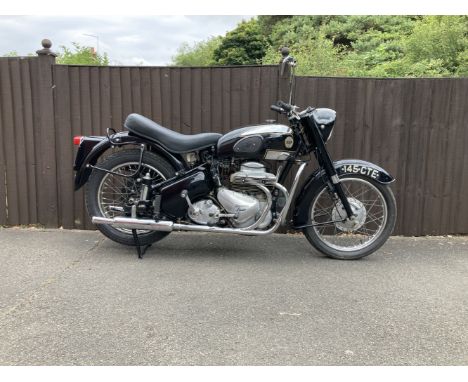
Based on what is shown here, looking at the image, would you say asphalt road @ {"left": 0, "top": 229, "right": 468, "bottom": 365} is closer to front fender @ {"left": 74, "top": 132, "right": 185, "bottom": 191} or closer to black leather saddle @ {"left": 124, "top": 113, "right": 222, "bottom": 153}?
front fender @ {"left": 74, "top": 132, "right": 185, "bottom": 191}

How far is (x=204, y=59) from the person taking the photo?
2675 cm

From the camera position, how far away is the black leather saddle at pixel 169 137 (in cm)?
406

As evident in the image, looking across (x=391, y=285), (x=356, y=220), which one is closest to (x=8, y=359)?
(x=391, y=285)

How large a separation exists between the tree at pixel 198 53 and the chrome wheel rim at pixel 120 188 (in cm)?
2009

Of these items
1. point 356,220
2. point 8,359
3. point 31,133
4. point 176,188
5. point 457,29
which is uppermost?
point 457,29

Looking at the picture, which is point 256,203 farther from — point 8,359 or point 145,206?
point 8,359

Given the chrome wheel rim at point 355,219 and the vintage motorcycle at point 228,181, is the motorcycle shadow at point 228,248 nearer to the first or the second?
the vintage motorcycle at point 228,181

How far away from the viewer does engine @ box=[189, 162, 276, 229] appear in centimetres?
405

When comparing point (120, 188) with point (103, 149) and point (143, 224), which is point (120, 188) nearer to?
point (103, 149)

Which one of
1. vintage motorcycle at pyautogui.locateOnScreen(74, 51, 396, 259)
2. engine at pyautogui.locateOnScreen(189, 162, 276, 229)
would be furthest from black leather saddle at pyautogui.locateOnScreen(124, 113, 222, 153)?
engine at pyautogui.locateOnScreen(189, 162, 276, 229)

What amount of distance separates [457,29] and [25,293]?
9.38m

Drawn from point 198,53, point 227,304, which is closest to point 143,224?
point 227,304

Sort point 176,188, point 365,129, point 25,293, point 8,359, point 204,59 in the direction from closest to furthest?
point 8,359, point 25,293, point 176,188, point 365,129, point 204,59

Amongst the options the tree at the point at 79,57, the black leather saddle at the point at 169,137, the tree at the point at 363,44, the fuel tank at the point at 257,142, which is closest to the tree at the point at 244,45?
the tree at the point at 363,44
